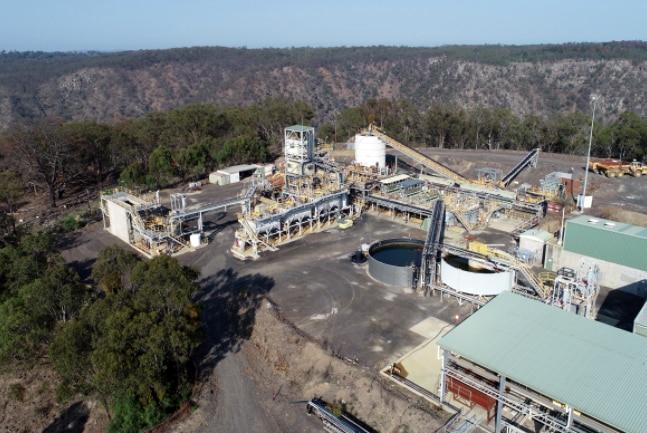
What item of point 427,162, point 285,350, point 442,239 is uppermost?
point 427,162

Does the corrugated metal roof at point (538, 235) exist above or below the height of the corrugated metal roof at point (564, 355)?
below

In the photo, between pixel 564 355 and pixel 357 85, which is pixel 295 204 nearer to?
pixel 564 355

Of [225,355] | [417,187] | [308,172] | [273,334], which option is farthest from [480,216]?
[225,355]

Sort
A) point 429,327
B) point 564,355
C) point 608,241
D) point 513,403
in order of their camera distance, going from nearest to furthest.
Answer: point 513,403 < point 564,355 < point 429,327 < point 608,241

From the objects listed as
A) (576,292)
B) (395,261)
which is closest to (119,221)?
(395,261)

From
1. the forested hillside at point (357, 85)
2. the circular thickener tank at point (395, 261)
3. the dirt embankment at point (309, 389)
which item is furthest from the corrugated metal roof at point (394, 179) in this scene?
the forested hillside at point (357, 85)

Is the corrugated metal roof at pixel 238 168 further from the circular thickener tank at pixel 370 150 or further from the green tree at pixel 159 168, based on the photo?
the circular thickener tank at pixel 370 150
